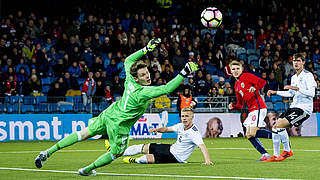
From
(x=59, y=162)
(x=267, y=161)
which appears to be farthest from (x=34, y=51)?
(x=267, y=161)

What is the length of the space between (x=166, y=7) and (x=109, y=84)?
738 centimetres

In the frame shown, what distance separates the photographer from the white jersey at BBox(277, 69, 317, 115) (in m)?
11.1

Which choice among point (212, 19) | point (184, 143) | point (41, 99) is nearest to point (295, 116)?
point (184, 143)

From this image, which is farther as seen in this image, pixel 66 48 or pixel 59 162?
pixel 66 48

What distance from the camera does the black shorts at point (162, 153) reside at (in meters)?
10.5

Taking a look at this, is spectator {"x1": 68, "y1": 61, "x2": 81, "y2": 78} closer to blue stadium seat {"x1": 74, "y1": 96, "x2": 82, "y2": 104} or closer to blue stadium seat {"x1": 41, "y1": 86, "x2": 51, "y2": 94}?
blue stadium seat {"x1": 41, "y1": 86, "x2": 51, "y2": 94}

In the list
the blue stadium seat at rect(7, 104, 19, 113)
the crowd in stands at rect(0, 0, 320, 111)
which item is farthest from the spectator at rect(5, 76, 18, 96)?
the blue stadium seat at rect(7, 104, 19, 113)

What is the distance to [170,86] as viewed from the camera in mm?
7098

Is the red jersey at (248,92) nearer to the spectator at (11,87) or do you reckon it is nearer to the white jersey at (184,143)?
the white jersey at (184,143)

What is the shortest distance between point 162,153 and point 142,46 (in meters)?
13.8

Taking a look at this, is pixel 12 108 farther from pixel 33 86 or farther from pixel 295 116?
pixel 295 116

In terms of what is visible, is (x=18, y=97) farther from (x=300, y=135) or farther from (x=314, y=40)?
(x=314, y=40)

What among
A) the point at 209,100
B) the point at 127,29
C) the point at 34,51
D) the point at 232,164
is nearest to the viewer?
the point at 232,164

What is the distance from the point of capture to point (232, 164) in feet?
33.9
